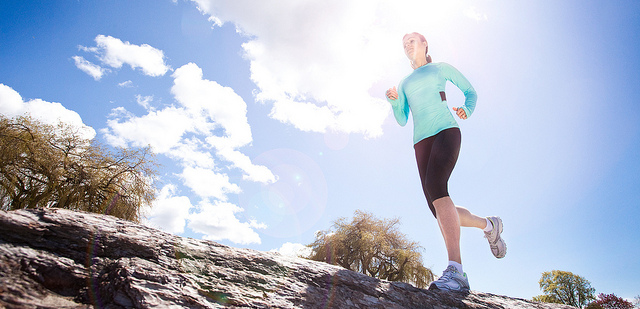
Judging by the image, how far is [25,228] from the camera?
5.43 feet

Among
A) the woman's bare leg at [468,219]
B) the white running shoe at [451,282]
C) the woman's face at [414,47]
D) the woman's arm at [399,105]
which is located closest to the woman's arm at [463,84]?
the woman's face at [414,47]

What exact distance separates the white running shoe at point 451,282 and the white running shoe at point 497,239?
1.04m

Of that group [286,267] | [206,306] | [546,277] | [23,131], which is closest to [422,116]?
[286,267]

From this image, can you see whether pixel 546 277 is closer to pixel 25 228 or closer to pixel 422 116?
pixel 422 116

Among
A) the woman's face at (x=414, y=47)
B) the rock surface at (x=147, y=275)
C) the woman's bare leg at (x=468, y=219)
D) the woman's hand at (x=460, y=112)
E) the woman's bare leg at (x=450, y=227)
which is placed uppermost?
the woman's face at (x=414, y=47)

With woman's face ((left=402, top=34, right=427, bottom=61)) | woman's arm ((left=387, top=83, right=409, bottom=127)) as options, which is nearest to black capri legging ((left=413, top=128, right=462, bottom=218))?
woman's arm ((left=387, top=83, right=409, bottom=127))

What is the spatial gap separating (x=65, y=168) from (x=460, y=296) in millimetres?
15717

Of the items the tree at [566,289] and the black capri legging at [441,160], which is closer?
the black capri legging at [441,160]

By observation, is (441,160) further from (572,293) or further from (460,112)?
(572,293)

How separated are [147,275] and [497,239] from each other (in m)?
3.91

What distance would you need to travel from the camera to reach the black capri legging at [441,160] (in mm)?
3174

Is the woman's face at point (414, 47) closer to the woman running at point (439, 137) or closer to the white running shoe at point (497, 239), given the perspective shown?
the woman running at point (439, 137)

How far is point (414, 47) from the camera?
4.17 meters

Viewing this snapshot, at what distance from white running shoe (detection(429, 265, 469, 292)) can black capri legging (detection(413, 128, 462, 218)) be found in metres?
0.75
